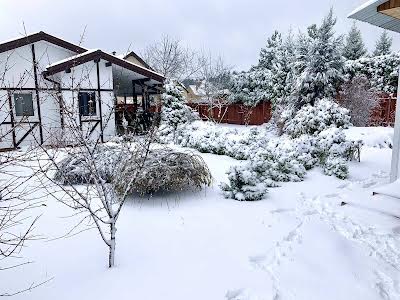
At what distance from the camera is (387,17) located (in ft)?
17.7

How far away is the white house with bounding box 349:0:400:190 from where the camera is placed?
4566 millimetres

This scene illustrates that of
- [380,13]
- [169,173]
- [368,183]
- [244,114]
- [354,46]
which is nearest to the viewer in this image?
[169,173]

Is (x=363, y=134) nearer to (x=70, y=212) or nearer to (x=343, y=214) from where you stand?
(x=343, y=214)

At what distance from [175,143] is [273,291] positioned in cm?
870

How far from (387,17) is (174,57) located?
2408 cm

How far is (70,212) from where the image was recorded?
438 centimetres

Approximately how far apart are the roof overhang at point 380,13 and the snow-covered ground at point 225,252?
2.94 metres

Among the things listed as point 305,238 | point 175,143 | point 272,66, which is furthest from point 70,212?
point 272,66

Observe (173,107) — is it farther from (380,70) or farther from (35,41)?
(380,70)

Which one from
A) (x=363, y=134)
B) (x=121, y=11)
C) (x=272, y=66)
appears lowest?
(x=363, y=134)

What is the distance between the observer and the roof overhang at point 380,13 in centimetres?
452

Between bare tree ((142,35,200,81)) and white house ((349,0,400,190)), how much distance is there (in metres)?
22.6

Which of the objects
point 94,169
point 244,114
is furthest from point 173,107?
point 94,169

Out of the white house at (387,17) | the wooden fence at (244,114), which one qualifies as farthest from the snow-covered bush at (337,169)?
the wooden fence at (244,114)
